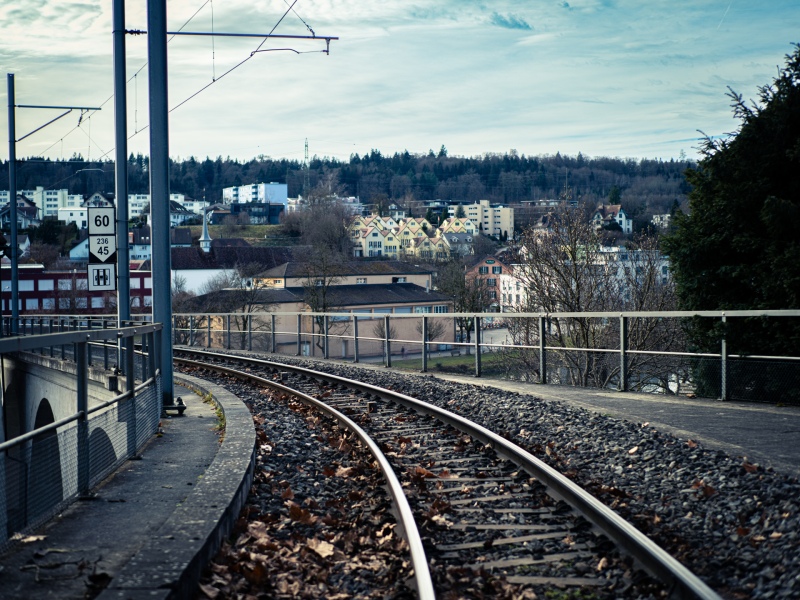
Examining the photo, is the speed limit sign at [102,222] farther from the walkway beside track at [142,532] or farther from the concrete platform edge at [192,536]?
the concrete platform edge at [192,536]

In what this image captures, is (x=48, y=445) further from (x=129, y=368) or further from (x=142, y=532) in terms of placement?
(x=129, y=368)

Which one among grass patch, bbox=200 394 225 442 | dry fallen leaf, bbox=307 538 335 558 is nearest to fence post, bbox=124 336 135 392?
grass patch, bbox=200 394 225 442

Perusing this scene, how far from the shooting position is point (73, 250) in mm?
125438

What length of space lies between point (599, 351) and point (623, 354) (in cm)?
77

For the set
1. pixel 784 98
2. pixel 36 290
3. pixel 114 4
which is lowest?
pixel 36 290

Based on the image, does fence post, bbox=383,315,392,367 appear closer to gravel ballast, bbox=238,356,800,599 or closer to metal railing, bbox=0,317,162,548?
gravel ballast, bbox=238,356,800,599

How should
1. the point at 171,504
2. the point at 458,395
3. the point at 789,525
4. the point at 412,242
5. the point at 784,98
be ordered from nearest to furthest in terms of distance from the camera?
the point at 789,525 → the point at 171,504 → the point at 458,395 → the point at 784,98 → the point at 412,242

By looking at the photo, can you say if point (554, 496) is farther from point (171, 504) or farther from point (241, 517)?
point (171, 504)

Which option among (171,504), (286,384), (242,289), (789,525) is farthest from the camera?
(242,289)

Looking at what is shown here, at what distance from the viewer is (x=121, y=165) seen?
16.3 metres

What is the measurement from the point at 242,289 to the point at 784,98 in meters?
60.4

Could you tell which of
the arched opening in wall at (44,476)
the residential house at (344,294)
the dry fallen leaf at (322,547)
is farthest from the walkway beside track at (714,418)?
the residential house at (344,294)

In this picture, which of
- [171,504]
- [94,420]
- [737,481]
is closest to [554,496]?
[737,481]

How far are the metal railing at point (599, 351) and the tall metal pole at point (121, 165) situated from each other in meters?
5.65
